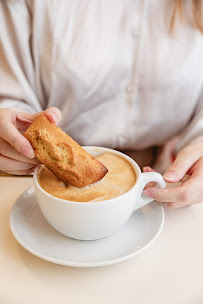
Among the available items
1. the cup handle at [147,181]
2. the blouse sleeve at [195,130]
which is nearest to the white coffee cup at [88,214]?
the cup handle at [147,181]

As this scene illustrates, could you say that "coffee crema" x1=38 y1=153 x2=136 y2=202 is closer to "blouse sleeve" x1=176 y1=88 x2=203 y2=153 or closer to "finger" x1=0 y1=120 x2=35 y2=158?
"finger" x1=0 y1=120 x2=35 y2=158

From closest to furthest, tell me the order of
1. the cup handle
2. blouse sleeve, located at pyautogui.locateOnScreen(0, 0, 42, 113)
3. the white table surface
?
the white table surface → the cup handle → blouse sleeve, located at pyautogui.locateOnScreen(0, 0, 42, 113)

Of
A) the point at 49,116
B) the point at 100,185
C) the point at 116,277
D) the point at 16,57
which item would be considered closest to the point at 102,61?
the point at 16,57

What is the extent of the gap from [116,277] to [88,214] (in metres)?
0.11

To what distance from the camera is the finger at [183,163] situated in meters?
0.70

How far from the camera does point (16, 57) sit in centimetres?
99

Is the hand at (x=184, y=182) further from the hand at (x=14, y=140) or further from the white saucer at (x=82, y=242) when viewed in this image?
the hand at (x=14, y=140)

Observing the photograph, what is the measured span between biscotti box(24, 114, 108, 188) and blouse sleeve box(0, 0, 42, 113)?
395 millimetres

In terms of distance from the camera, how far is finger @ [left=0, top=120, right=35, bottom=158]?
61 centimetres

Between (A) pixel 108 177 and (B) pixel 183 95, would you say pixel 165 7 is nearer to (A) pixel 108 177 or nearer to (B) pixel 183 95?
(B) pixel 183 95

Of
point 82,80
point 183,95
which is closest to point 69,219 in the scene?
point 82,80

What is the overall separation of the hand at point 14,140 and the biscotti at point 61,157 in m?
0.04

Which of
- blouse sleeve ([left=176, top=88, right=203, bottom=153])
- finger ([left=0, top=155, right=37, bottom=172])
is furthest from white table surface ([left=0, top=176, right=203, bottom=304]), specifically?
blouse sleeve ([left=176, top=88, right=203, bottom=153])

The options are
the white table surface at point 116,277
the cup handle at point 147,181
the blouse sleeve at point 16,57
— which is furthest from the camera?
the blouse sleeve at point 16,57
